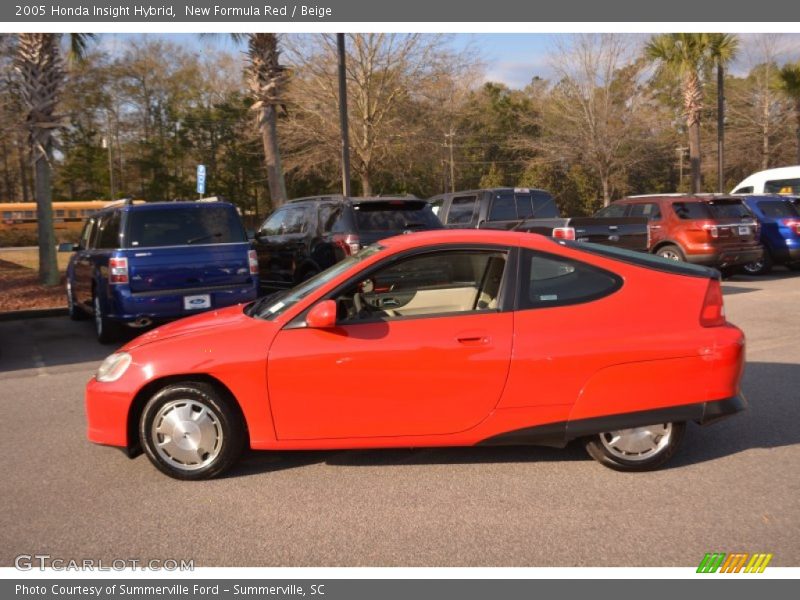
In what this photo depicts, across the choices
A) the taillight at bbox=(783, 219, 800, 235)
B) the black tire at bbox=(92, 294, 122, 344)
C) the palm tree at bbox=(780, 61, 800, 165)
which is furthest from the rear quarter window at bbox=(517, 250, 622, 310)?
the palm tree at bbox=(780, 61, 800, 165)

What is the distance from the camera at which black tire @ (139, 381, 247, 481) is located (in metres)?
4.48

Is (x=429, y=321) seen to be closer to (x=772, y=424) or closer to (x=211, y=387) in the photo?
(x=211, y=387)

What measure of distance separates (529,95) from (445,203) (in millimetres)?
37680

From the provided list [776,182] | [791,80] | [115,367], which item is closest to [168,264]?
[115,367]

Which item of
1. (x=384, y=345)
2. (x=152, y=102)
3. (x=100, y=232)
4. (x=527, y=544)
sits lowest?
(x=527, y=544)

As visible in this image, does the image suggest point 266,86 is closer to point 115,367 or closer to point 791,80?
point 115,367

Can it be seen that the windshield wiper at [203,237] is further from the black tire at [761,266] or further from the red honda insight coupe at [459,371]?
the black tire at [761,266]

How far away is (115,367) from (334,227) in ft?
20.4

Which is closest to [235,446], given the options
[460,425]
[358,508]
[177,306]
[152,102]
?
[358,508]

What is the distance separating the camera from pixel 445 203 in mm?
14844

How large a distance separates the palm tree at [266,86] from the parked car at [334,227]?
5.96 m

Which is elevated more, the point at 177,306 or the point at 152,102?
the point at 152,102

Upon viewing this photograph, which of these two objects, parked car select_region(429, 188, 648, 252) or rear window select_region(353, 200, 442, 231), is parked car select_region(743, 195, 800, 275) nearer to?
parked car select_region(429, 188, 648, 252)

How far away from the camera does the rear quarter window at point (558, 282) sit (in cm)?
453
